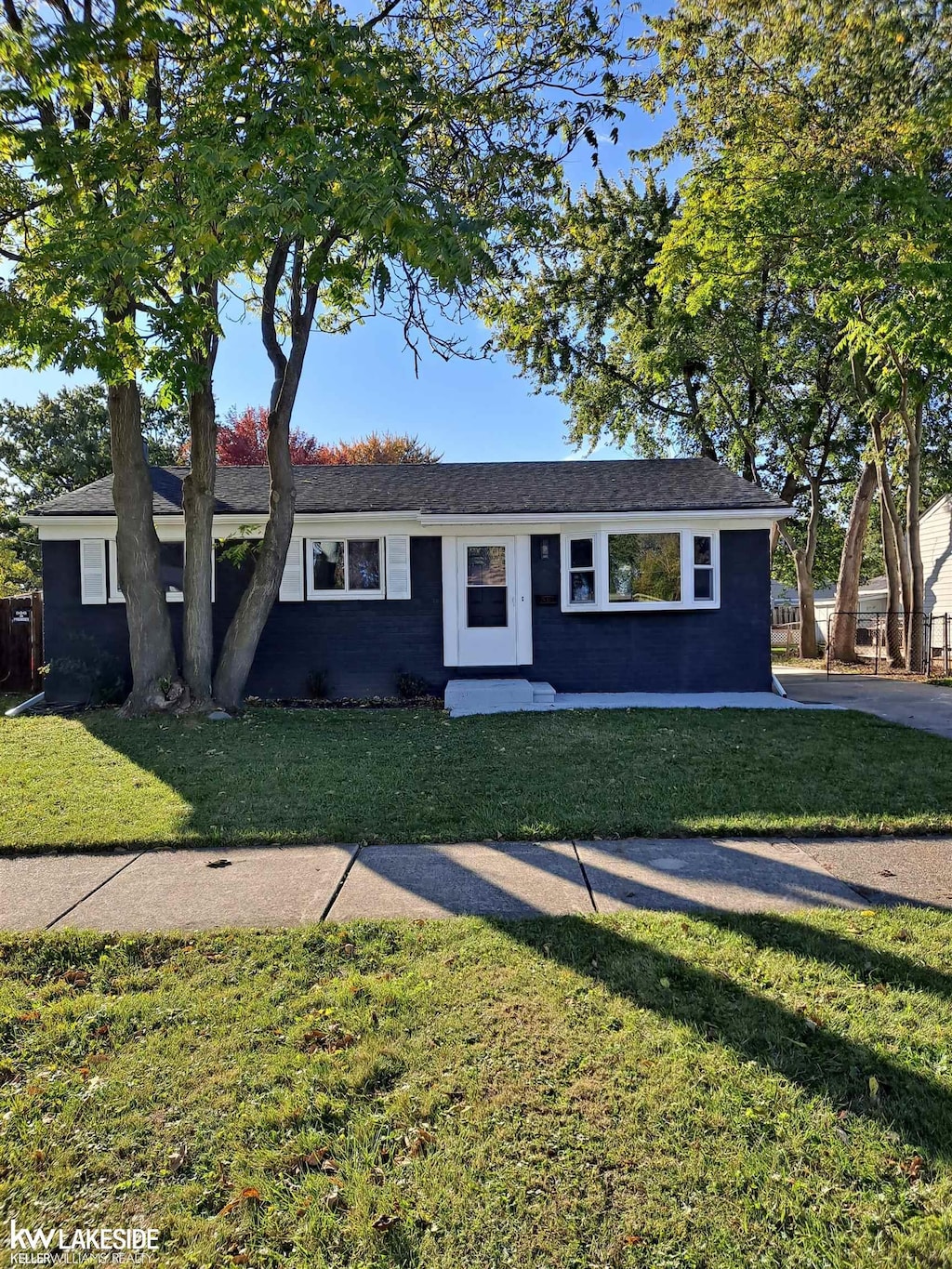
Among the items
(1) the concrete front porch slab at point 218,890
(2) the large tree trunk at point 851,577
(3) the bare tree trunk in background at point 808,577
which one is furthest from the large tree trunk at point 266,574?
(3) the bare tree trunk in background at point 808,577

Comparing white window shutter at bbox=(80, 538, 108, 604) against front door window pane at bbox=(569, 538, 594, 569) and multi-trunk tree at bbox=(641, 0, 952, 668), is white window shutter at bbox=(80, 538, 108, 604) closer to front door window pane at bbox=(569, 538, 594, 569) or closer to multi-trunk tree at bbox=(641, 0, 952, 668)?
front door window pane at bbox=(569, 538, 594, 569)

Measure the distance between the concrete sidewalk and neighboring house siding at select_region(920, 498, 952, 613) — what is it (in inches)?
780

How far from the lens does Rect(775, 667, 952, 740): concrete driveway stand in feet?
29.6

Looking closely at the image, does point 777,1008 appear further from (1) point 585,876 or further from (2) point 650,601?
(2) point 650,601

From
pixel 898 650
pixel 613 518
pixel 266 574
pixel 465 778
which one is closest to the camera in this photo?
pixel 465 778

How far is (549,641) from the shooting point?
11328mm

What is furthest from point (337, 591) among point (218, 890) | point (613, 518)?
point (218, 890)

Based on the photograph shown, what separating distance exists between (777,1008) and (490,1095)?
1.24 meters

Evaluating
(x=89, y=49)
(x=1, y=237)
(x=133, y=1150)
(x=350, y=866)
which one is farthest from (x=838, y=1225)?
(x=1, y=237)

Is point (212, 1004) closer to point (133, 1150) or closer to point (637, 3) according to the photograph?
point (133, 1150)

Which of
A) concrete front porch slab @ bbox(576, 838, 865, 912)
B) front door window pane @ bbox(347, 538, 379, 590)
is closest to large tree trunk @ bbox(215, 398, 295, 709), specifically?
front door window pane @ bbox(347, 538, 379, 590)

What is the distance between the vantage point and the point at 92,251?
4.32m

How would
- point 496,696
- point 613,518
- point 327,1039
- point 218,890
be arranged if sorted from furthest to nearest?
point 613,518 → point 496,696 → point 218,890 → point 327,1039

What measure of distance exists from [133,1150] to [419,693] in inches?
358
